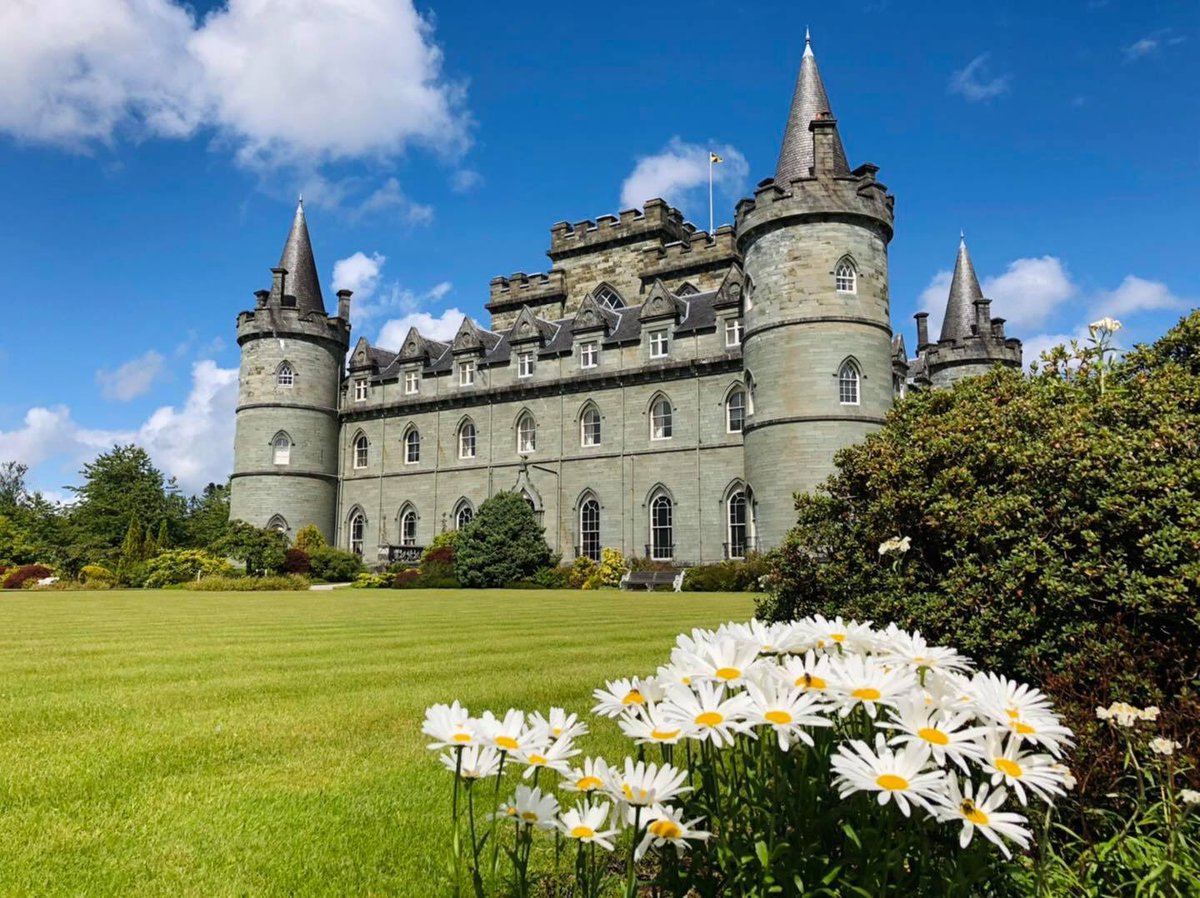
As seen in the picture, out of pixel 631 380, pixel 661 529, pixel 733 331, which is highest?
pixel 733 331

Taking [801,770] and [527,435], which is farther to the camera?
[527,435]

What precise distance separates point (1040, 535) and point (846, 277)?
87.4 feet

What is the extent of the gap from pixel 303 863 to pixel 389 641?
23.2 feet

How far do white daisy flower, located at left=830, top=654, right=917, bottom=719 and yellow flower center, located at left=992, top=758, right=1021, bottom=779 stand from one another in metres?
0.26

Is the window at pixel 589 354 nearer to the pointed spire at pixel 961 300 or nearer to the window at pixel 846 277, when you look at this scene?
the window at pixel 846 277

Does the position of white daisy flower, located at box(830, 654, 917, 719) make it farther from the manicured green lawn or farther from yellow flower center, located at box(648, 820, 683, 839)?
the manicured green lawn

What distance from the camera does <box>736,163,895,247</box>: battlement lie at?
97.6 ft

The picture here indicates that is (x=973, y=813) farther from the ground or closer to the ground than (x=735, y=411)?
closer to the ground

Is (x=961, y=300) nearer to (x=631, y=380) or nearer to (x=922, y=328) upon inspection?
→ (x=922, y=328)

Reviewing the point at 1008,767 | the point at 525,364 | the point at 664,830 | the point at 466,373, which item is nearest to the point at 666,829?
the point at 664,830

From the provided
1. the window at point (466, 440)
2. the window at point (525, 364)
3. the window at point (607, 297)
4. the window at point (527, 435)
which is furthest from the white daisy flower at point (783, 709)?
the window at point (607, 297)

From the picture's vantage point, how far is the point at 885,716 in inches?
106

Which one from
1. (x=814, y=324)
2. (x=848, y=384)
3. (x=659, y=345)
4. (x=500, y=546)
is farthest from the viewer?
(x=659, y=345)

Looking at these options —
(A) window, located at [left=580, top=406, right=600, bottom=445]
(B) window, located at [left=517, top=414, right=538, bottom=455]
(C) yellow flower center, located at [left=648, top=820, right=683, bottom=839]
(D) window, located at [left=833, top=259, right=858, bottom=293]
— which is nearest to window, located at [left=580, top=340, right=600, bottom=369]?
(A) window, located at [left=580, top=406, right=600, bottom=445]
